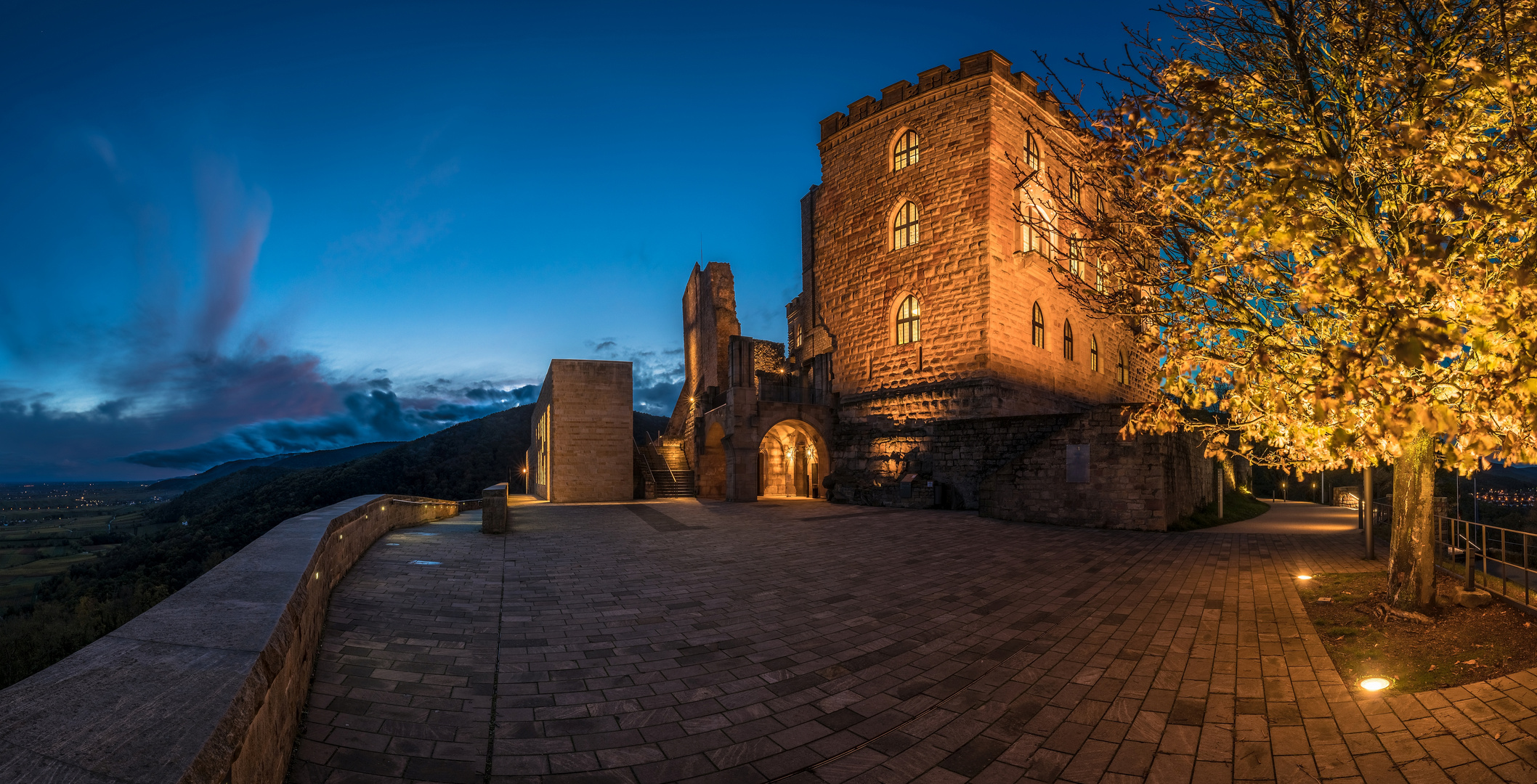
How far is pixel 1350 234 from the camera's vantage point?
14.8 feet

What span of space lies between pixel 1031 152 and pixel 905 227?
4496mm

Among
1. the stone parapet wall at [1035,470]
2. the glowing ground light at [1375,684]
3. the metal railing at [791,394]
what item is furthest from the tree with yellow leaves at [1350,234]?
the metal railing at [791,394]

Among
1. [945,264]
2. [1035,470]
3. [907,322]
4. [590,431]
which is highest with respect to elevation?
[945,264]

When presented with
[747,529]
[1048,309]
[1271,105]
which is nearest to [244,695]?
[1271,105]

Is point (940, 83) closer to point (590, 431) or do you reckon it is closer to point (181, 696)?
point (590, 431)

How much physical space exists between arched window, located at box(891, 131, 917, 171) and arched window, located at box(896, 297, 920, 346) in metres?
4.53

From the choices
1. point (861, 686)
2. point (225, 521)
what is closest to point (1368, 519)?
point (861, 686)

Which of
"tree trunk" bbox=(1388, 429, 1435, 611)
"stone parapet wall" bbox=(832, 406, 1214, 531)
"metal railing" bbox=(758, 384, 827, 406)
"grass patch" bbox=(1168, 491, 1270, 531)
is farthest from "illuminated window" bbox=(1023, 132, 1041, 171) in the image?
"tree trunk" bbox=(1388, 429, 1435, 611)

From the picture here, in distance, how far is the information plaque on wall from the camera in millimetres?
12438

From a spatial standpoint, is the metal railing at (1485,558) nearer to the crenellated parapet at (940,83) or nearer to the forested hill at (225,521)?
the crenellated parapet at (940,83)

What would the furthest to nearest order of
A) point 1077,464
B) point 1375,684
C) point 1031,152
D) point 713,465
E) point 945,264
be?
1. point 713,465
2. point 1031,152
3. point 945,264
4. point 1077,464
5. point 1375,684

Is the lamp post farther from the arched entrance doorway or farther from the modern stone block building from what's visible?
the modern stone block building

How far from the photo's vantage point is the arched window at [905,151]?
A: 63.6ft

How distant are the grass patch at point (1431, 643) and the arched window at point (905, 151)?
55.2 ft
